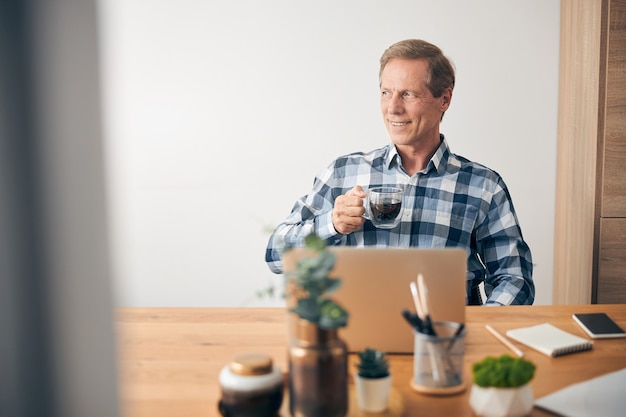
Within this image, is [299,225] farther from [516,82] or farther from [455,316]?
[516,82]

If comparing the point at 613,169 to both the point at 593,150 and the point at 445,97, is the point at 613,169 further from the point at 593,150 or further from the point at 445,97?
the point at 445,97

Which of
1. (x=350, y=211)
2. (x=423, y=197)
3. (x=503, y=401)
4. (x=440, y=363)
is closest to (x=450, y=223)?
(x=423, y=197)

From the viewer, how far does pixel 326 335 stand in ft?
3.16

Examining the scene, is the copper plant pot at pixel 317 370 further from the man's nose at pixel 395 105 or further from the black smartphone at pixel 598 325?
the man's nose at pixel 395 105

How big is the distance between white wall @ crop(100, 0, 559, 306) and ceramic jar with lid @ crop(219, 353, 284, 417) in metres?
2.02

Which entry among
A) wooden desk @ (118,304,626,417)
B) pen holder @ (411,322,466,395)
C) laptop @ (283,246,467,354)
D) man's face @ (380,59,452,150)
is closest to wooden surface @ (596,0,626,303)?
man's face @ (380,59,452,150)

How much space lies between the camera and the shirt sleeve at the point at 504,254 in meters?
1.96

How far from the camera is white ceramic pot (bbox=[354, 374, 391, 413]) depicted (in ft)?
3.46

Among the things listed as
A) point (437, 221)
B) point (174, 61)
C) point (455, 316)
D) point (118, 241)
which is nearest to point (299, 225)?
point (437, 221)

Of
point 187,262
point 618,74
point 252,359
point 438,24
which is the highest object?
point 438,24

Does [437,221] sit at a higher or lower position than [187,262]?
higher

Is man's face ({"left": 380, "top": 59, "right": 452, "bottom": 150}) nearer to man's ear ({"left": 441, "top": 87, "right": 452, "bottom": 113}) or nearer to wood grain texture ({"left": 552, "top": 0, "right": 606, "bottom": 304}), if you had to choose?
man's ear ({"left": 441, "top": 87, "right": 452, "bottom": 113})

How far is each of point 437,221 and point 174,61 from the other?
1705mm

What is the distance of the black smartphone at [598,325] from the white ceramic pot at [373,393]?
0.61 meters
